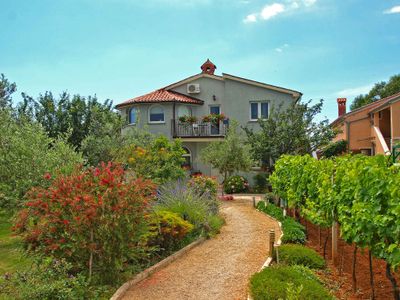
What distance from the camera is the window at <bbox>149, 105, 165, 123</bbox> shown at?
27.2m

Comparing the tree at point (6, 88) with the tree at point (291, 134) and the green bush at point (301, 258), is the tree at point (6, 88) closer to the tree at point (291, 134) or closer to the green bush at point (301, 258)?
the tree at point (291, 134)

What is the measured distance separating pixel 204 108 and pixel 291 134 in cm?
1024

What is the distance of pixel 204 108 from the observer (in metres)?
27.9

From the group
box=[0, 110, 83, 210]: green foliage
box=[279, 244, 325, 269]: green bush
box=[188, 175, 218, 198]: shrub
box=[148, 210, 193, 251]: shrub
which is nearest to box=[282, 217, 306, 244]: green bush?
box=[279, 244, 325, 269]: green bush

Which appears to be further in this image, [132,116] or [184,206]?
[132,116]

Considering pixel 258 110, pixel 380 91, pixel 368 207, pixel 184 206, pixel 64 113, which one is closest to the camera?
pixel 368 207

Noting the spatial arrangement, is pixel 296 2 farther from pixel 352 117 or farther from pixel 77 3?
pixel 352 117

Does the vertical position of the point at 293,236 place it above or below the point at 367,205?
below

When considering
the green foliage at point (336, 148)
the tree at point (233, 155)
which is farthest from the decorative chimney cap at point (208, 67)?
the green foliage at point (336, 148)

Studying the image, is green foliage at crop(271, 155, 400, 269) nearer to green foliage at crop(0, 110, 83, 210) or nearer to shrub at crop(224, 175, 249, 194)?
green foliage at crop(0, 110, 83, 210)

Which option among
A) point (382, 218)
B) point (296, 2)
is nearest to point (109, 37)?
point (296, 2)

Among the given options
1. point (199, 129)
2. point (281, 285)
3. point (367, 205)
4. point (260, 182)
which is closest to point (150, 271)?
point (281, 285)

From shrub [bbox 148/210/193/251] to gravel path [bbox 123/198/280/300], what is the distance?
1.57 feet

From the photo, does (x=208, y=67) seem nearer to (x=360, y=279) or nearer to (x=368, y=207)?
(x=360, y=279)
